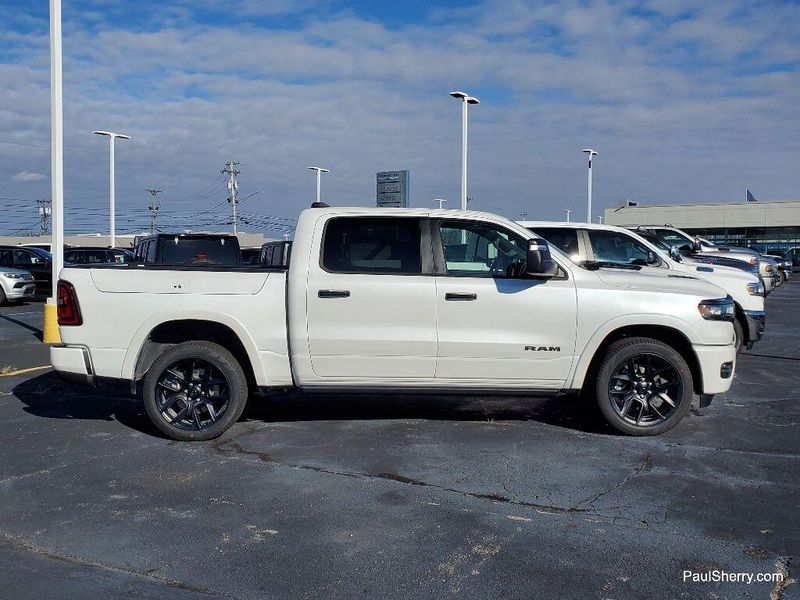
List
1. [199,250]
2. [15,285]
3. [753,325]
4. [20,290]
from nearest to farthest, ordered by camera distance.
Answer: [753,325], [199,250], [15,285], [20,290]

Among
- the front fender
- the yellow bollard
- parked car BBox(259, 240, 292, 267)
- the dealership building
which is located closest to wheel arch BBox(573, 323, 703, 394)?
the front fender

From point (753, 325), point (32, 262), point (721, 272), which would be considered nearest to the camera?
point (753, 325)

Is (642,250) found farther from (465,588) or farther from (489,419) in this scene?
(465,588)

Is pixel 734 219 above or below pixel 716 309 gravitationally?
above

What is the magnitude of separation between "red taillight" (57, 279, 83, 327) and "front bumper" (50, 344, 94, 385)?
0.23 m

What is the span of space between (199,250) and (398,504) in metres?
9.89

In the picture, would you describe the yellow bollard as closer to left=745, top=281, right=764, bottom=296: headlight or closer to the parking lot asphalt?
the parking lot asphalt

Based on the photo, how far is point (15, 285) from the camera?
21.3 metres

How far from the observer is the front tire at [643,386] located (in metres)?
6.77

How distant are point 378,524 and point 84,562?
1646 mm

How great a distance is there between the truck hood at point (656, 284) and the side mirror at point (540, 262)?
60 centimetres

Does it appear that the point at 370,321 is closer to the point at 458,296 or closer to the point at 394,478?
the point at 458,296

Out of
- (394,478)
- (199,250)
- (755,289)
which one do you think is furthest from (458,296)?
(199,250)

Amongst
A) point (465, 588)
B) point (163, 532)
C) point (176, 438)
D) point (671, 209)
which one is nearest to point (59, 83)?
point (176, 438)
